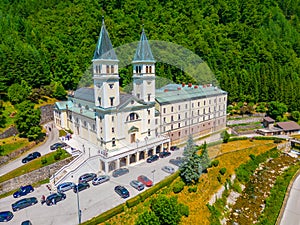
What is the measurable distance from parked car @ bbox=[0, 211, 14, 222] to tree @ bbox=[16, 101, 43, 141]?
15.4 m

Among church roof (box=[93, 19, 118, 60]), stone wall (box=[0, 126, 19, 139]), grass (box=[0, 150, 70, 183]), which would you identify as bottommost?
grass (box=[0, 150, 70, 183])

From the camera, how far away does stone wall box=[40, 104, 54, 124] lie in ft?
159

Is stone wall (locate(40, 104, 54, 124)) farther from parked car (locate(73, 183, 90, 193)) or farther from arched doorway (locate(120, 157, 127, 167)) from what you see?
parked car (locate(73, 183, 90, 193))

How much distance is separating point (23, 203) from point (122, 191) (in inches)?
430

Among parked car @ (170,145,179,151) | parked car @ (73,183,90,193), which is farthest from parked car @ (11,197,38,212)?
parked car @ (170,145,179,151)

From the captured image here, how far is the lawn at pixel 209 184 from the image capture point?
25.0 m

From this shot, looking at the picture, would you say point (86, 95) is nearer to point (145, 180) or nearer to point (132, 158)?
point (132, 158)

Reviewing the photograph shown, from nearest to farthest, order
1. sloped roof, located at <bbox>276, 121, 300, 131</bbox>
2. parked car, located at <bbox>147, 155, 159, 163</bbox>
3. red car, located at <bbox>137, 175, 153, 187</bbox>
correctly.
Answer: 1. red car, located at <bbox>137, 175, 153, 187</bbox>
2. parked car, located at <bbox>147, 155, 159, 163</bbox>
3. sloped roof, located at <bbox>276, 121, 300, 131</bbox>

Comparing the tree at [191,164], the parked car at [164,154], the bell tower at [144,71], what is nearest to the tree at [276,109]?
the parked car at [164,154]

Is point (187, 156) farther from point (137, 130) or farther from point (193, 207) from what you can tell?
point (137, 130)

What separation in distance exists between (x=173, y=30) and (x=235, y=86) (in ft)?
99.7

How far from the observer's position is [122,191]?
1074 inches

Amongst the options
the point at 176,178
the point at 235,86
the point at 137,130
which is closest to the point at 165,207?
the point at 176,178

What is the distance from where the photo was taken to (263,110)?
188ft
